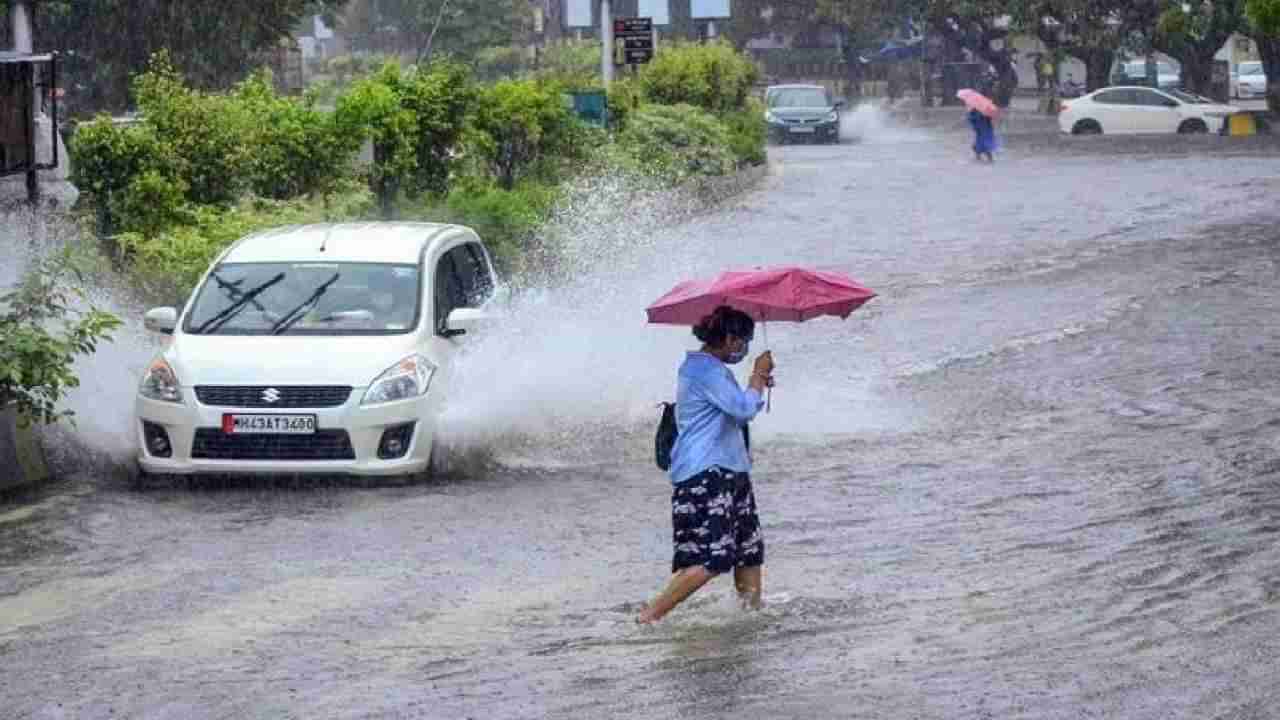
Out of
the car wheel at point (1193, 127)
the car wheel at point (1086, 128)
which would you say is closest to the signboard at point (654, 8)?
the car wheel at point (1086, 128)

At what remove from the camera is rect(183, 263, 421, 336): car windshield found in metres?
15.6

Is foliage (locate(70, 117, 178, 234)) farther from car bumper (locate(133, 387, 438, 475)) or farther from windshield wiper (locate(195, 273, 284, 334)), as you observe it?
car bumper (locate(133, 387, 438, 475))

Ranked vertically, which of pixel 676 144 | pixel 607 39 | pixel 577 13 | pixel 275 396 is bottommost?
pixel 275 396

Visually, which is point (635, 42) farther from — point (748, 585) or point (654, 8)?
point (748, 585)

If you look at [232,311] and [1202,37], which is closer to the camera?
[232,311]

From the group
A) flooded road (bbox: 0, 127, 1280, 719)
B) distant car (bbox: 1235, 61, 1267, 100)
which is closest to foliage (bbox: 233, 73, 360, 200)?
flooded road (bbox: 0, 127, 1280, 719)

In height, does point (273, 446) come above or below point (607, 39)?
below

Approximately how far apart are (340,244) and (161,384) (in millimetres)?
1879

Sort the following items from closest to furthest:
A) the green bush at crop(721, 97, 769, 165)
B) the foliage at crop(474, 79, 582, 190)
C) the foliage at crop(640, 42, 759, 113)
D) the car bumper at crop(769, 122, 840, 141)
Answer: the foliage at crop(474, 79, 582, 190) → the green bush at crop(721, 97, 769, 165) → the foliage at crop(640, 42, 759, 113) → the car bumper at crop(769, 122, 840, 141)

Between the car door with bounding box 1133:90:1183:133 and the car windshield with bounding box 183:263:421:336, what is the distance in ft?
159

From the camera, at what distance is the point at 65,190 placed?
2298 cm

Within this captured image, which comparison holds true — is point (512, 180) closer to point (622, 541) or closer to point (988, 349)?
point (988, 349)

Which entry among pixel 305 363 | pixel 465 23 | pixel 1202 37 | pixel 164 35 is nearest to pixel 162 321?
pixel 305 363

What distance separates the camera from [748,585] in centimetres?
1087
